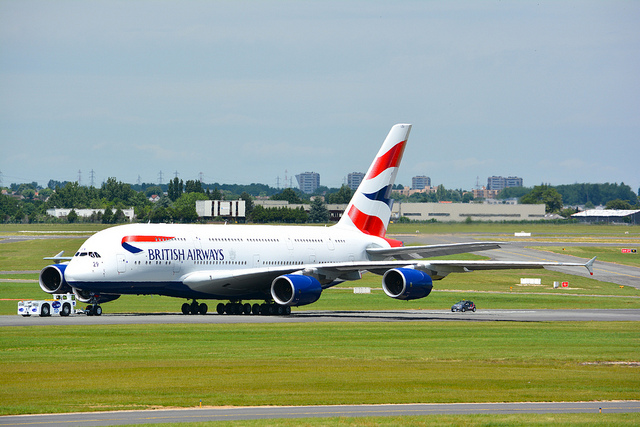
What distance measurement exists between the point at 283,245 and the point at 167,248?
32.7ft

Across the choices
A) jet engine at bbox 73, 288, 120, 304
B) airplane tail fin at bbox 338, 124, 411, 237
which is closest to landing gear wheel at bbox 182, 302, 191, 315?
jet engine at bbox 73, 288, 120, 304

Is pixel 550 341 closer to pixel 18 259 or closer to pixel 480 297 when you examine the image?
pixel 480 297

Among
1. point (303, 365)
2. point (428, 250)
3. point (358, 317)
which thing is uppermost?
point (428, 250)

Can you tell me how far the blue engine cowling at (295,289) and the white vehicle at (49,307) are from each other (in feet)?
42.8

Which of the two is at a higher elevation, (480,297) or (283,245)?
(283,245)

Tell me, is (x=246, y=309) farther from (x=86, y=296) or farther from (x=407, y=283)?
(x=407, y=283)

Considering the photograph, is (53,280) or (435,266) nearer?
(435,266)

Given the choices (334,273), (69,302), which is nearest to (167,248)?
(69,302)

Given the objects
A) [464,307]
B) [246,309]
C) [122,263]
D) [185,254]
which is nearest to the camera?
[122,263]

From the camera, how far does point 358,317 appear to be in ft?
192

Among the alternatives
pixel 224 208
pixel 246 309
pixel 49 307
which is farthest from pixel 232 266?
pixel 224 208

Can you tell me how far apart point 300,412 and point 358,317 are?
33854 mm

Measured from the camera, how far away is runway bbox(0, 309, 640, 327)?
51.8 metres

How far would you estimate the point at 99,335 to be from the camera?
43562 mm
